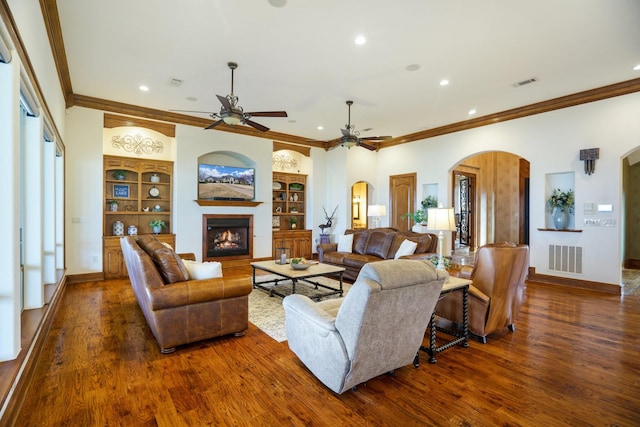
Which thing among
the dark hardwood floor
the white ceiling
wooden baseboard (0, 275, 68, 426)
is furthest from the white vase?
wooden baseboard (0, 275, 68, 426)

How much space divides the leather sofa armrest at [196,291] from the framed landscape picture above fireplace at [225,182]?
4.53m

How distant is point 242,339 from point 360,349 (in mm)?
1668

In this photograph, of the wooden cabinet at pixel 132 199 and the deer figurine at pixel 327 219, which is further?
the deer figurine at pixel 327 219

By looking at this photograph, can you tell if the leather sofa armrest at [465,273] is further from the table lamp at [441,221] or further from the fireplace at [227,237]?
the fireplace at [227,237]

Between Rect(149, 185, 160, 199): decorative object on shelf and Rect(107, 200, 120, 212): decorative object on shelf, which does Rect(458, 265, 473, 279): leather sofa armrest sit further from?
Rect(107, 200, 120, 212): decorative object on shelf

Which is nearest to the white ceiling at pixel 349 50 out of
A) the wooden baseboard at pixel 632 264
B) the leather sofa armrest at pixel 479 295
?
the leather sofa armrest at pixel 479 295

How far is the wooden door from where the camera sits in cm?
836

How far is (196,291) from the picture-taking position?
302 cm

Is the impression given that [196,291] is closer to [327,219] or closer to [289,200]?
[289,200]

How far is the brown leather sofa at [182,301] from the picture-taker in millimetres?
2900

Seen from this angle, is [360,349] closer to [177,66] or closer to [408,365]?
[408,365]

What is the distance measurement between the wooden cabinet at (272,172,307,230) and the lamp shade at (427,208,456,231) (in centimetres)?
569

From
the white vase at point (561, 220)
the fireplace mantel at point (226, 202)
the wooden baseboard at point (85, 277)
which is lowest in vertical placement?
the wooden baseboard at point (85, 277)

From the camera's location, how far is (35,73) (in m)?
2.78
